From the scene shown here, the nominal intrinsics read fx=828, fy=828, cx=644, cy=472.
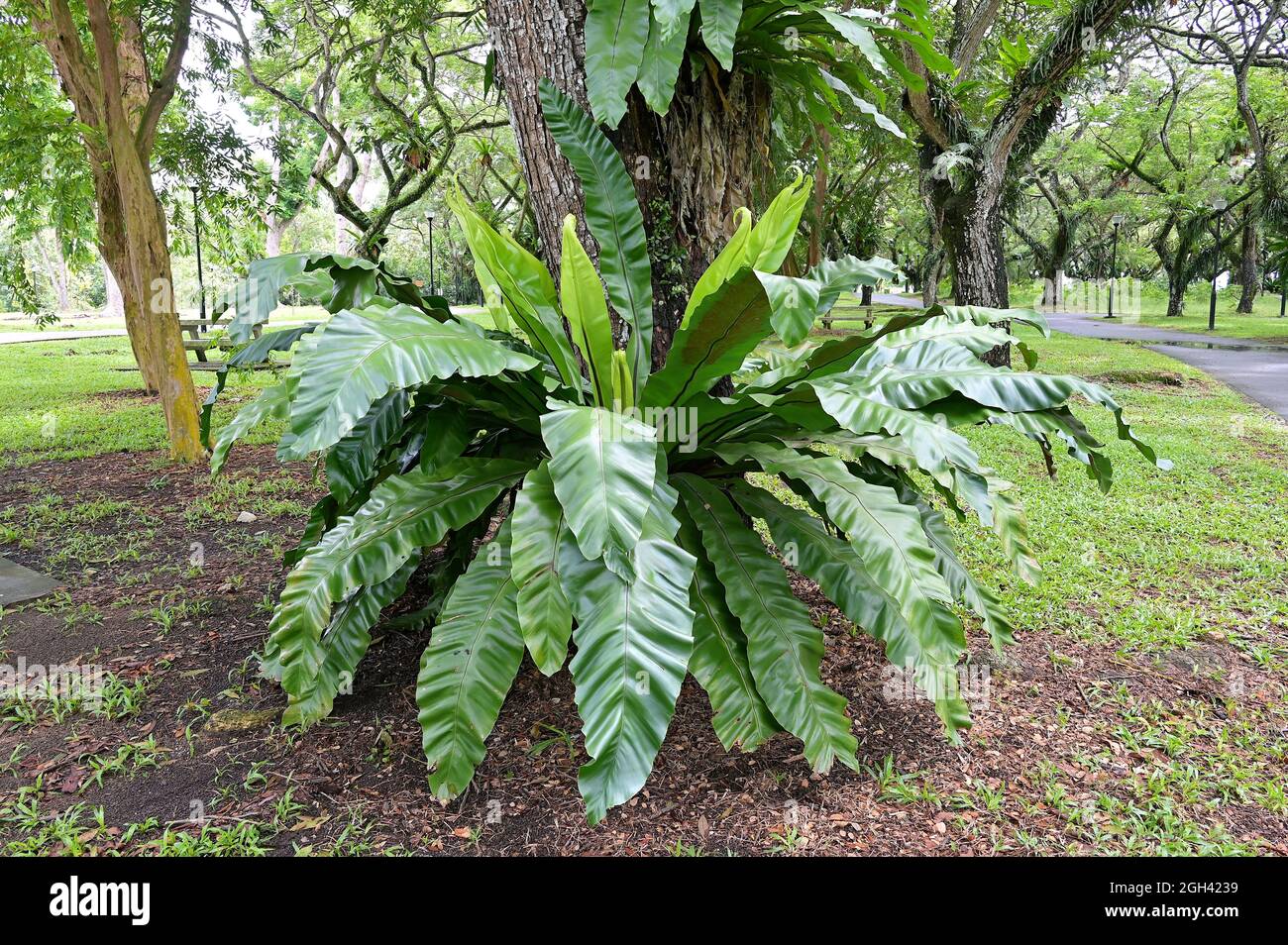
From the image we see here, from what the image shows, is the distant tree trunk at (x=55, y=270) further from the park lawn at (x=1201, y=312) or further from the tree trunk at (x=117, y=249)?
the park lawn at (x=1201, y=312)

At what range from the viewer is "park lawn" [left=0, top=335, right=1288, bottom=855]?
7.16 feet

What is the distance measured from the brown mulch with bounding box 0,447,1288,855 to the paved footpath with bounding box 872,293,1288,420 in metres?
7.71

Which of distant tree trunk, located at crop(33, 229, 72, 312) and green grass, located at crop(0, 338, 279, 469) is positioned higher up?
distant tree trunk, located at crop(33, 229, 72, 312)

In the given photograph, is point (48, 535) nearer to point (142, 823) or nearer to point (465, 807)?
point (142, 823)

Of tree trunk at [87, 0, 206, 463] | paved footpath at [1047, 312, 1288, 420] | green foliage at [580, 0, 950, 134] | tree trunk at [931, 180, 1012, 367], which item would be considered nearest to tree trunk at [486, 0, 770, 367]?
green foliage at [580, 0, 950, 134]

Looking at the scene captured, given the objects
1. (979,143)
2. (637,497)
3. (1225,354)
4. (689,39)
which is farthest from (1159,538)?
(1225,354)

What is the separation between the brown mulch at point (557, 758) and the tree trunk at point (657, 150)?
1515mm

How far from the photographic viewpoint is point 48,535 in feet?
14.9

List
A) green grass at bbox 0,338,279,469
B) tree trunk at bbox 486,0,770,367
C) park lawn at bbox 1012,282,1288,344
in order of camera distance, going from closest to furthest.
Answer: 1. tree trunk at bbox 486,0,770,367
2. green grass at bbox 0,338,279,469
3. park lawn at bbox 1012,282,1288,344

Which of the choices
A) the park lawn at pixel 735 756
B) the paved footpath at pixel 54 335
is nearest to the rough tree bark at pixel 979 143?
the park lawn at pixel 735 756

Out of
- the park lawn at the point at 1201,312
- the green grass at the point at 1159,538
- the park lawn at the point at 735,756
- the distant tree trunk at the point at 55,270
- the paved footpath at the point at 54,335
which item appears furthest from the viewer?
the distant tree trunk at the point at 55,270

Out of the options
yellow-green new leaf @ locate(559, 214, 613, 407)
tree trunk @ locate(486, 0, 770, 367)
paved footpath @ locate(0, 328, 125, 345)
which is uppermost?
tree trunk @ locate(486, 0, 770, 367)

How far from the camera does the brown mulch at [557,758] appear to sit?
86.0 inches

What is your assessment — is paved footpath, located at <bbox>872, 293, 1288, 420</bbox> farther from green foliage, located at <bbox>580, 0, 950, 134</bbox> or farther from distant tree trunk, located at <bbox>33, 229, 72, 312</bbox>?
distant tree trunk, located at <bbox>33, 229, 72, 312</bbox>
